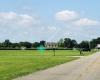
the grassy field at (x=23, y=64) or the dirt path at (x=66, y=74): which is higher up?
the grassy field at (x=23, y=64)

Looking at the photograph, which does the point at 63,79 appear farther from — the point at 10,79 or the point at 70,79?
the point at 10,79

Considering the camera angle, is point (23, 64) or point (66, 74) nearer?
point (66, 74)

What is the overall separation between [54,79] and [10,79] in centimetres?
230

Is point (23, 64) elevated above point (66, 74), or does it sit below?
above

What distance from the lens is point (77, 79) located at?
19516 millimetres

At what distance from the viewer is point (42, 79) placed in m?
19.8

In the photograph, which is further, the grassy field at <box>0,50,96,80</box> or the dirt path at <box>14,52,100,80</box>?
the grassy field at <box>0,50,96,80</box>

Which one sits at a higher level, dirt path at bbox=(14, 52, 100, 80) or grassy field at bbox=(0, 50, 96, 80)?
grassy field at bbox=(0, 50, 96, 80)

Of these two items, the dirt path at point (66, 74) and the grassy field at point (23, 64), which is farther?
the grassy field at point (23, 64)

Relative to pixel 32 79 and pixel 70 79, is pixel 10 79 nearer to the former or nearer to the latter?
pixel 32 79

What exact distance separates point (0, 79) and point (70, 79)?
3.67m

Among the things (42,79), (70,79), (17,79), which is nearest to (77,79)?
(70,79)

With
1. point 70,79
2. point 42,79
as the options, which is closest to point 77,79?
point 70,79

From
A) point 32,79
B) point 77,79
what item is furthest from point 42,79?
point 77,79
